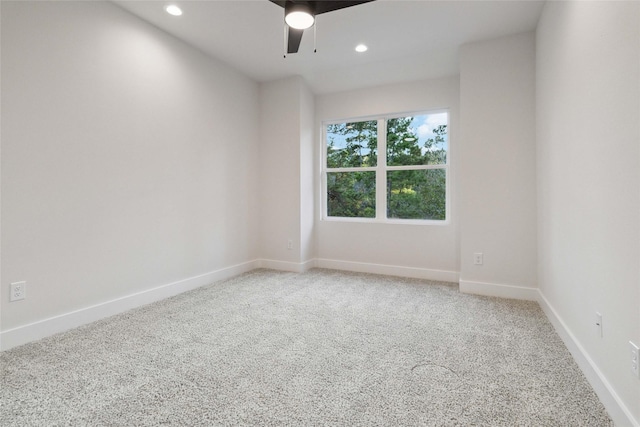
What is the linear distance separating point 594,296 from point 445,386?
0.90 meters

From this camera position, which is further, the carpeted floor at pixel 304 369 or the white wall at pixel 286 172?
the white wall at pixel 286 172

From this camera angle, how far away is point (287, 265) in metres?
4.29

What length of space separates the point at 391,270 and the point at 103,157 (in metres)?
3.29

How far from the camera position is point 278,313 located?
272 centimetres

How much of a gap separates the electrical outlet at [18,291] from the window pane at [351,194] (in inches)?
131

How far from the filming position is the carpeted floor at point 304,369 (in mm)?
1424

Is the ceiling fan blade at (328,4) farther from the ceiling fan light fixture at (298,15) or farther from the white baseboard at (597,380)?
the white baseboard at (597,380)

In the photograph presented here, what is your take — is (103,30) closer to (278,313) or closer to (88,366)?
(88,366)

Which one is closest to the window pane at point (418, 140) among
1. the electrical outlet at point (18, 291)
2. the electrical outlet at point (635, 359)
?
the electrical outlet at point (635, 359)

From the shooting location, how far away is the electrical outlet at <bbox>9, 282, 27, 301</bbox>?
2111 mm

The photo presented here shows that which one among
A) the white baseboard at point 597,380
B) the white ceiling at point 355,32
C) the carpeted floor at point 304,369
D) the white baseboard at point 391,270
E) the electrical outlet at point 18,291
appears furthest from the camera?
the white baseboard at point 391,270

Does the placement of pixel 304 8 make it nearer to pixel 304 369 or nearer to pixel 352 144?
pixel 304 369

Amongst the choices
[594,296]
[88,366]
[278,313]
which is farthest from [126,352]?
[594,296]

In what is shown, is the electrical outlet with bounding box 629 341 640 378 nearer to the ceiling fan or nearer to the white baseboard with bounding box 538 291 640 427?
the white baseboard with bounding box 538 291 640 427
